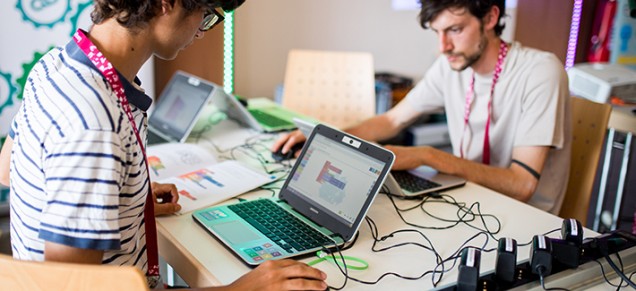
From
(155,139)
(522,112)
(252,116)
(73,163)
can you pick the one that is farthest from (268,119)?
(73,163)

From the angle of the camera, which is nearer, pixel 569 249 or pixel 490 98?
pixel 569 249

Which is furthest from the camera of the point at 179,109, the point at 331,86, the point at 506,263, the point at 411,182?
the point at 331,86

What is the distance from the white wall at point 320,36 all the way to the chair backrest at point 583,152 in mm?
1995

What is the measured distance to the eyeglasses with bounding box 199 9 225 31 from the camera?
3.56ft

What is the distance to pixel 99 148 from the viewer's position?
901mm

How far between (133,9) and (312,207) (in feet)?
2.10

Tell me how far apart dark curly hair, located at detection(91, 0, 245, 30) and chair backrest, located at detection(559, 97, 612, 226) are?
1507 millimetres

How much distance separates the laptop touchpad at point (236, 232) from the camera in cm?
128

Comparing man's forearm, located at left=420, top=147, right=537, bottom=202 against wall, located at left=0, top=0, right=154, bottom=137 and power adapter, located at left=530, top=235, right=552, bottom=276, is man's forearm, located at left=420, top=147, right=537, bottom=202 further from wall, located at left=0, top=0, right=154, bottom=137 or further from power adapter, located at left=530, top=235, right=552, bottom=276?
wall, located at left=0, top=0, right=154, bottom=137

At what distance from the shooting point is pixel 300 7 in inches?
145

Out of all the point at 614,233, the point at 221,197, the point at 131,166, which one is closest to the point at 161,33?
the point at 131,166

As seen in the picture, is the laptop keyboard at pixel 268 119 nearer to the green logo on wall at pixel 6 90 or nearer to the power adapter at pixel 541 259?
the green logo on wall at pixel 6 90

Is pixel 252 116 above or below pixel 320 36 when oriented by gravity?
below

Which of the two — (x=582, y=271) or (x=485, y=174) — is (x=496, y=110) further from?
(x=582, y=271)
